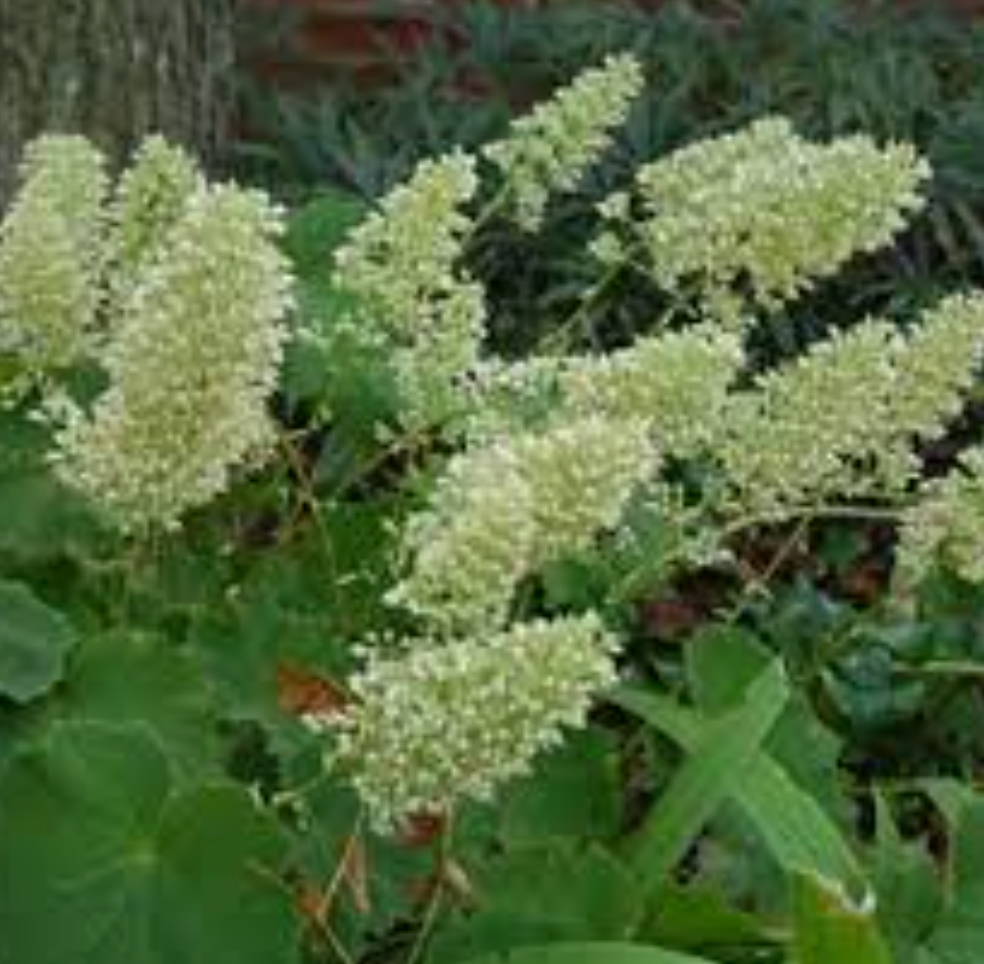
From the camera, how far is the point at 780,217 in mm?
2652

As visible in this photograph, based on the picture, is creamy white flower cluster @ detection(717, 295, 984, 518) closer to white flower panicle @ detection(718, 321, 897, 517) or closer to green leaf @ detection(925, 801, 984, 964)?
white flower panicle @ detection(718, 321, 897, 517)

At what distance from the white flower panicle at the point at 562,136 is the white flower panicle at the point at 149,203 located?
13.7 inches

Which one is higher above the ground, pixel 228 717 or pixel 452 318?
pixel 452 318

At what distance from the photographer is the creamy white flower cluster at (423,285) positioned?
8.74 ft

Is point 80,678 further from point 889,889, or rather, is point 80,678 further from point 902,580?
point 902,580

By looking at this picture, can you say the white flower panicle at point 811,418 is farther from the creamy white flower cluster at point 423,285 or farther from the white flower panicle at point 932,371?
the creamy white flower cluster at point 423,285

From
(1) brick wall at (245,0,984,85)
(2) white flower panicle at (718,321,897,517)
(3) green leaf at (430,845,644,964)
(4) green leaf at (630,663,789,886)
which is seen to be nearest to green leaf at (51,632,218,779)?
(3) green leaf at (430,845,644,964)

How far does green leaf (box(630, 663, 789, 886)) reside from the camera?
230cm

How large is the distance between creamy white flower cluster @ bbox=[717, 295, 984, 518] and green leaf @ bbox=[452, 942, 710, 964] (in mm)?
451

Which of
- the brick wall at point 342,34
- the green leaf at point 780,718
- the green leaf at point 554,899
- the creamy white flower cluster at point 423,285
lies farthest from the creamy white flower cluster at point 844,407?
the brick wall at point 342,34

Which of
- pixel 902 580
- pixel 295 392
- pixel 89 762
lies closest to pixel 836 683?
pixel 902 580

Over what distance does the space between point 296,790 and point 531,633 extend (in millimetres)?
382

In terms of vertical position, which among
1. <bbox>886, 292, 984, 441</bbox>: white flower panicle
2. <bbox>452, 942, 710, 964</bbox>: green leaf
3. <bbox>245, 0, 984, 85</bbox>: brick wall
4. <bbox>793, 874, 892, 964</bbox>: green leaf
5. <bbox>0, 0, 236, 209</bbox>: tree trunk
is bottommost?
<bbox>245, 0, 984, 85</bbox>: brick wall

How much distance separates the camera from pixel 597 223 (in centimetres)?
568
